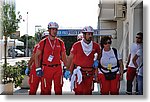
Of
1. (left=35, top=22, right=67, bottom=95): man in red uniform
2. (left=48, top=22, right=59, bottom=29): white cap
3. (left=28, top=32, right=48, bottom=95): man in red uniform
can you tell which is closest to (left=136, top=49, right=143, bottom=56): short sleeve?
(left=35, top=22, right=67, bottom=95): man in red uniform

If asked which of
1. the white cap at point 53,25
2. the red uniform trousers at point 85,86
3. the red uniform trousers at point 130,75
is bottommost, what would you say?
the red uniform trousers at point 85,86

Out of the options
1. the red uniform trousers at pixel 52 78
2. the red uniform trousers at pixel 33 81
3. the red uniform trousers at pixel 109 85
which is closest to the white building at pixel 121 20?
the red uniform trousers at pixel 109 85

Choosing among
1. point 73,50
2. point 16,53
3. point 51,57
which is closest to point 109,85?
point 73,50

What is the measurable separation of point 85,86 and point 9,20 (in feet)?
5.55

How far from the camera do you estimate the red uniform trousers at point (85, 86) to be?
5969 mm

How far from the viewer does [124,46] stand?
19.6 ft

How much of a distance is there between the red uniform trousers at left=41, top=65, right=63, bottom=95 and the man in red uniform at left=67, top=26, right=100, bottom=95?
224 mm

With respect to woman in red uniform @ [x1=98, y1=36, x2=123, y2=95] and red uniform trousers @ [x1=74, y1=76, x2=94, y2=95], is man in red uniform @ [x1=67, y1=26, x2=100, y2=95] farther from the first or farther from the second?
woman in red uniform @ [x1=98, y1=36, x2=123, y2=95]

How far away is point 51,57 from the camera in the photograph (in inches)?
232

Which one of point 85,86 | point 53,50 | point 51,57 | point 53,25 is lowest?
point 85,86

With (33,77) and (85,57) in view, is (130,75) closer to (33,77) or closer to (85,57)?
(85,57)

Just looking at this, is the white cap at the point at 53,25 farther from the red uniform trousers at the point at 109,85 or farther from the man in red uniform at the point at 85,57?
the red uniform trousers at the point at 109,85

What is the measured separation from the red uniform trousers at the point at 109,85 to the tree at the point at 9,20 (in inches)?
64.7

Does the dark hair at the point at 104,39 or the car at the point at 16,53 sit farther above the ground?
the dark hair at the point at 104,39
